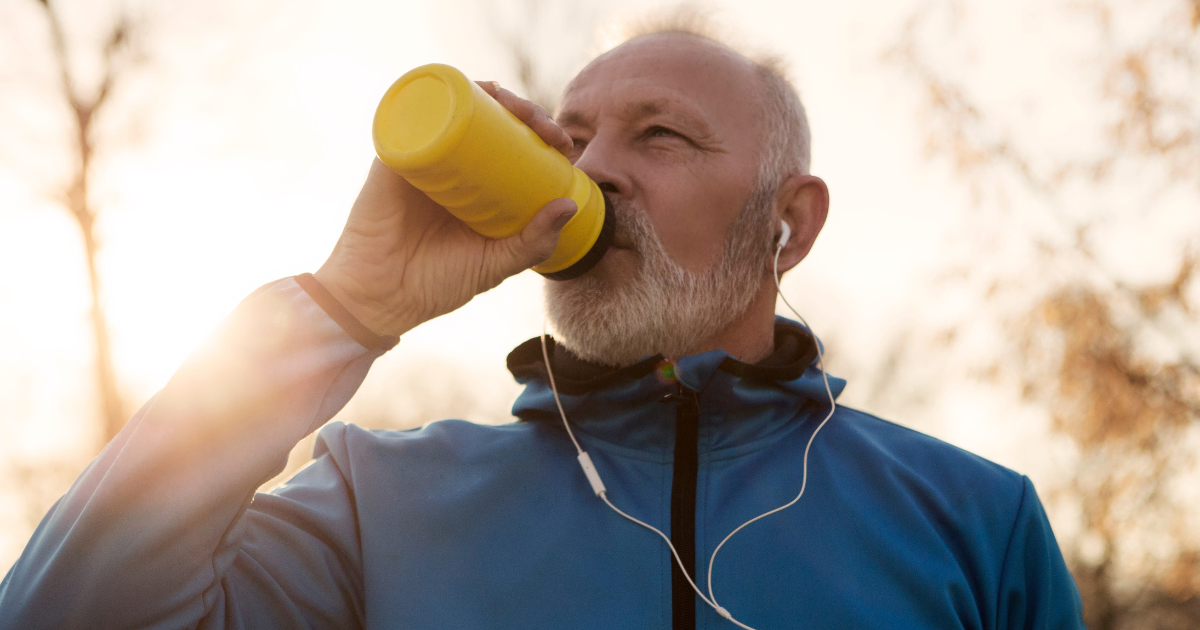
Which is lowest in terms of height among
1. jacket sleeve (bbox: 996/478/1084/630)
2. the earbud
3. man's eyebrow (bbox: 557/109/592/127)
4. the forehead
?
jacket sleeve (bbox: 996/478/1084/630)

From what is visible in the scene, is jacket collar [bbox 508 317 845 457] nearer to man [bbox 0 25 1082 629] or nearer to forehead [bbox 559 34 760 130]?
man [bbox 0 25 1082 629]

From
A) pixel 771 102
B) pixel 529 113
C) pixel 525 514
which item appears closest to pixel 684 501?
pixel 525 514

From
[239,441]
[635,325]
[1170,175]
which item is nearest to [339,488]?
[239,441]

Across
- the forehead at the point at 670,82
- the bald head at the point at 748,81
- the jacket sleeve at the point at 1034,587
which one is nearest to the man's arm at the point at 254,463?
the forehead at the point at 670,82

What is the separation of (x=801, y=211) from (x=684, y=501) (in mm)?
1050

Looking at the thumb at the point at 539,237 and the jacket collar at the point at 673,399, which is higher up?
the thumb at the point at 539,237

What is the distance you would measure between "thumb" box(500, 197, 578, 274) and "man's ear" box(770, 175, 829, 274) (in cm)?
97

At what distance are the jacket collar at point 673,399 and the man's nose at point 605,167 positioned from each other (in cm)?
42

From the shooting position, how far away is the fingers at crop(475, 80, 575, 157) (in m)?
1.62

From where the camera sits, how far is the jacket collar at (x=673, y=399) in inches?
79.3

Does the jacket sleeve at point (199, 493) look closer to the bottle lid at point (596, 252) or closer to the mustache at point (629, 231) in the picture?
the bottle lid at point (596, 252)

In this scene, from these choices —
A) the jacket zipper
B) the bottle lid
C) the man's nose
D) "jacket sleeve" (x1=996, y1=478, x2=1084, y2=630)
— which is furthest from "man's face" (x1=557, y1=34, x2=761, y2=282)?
"jacket sleeve" (x1=996, y1=478, x2=1084, y2=630)

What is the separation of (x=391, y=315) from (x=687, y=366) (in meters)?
0.69

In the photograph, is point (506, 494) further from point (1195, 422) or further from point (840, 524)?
point (1195, 422)
